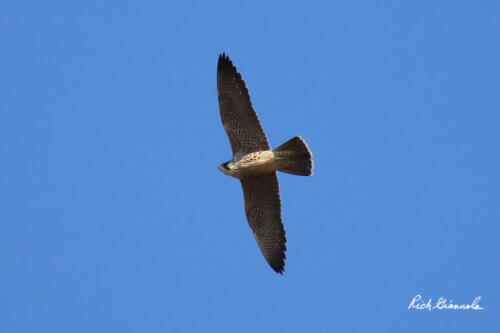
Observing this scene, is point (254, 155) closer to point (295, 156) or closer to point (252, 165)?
point (252, 165)

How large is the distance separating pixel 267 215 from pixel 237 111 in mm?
1726

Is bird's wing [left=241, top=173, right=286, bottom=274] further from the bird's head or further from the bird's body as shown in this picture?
the bird's head

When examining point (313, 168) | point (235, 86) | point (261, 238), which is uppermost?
point (235, 86)

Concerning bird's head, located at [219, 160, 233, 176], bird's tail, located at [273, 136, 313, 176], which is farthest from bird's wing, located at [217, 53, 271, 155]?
bird's head, located at [219, 160, 233, 176]

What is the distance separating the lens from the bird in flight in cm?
1102

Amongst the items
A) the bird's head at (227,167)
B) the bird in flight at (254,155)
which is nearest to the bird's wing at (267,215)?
the bird in flight at (254,155)

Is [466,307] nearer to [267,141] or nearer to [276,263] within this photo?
[276,263]

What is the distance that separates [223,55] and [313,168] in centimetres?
211

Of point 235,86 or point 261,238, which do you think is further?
point 261,238

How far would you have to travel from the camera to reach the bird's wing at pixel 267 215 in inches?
454

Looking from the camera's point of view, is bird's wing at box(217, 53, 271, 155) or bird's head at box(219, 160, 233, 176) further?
bird's head at box(219, 160, 233, 176)

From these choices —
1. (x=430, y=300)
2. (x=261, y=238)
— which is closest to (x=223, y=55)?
(x=261, y=238)

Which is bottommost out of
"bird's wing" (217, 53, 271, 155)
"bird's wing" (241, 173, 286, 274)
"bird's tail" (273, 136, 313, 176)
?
"bird's wing" (241, 173, 286, 274)

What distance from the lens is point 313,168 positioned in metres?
11.1
